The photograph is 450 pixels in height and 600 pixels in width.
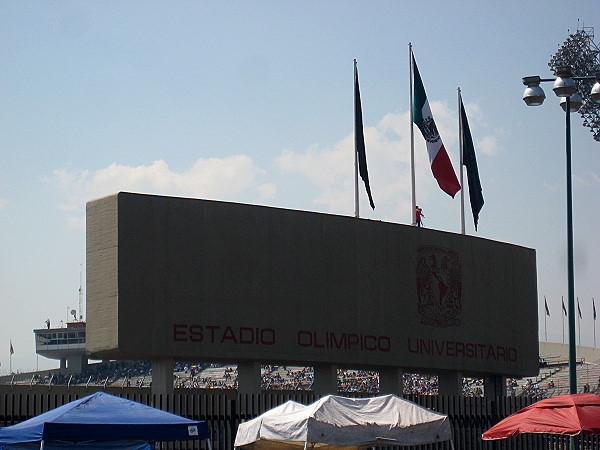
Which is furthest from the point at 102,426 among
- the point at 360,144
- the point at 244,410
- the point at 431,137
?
the point at 431,137

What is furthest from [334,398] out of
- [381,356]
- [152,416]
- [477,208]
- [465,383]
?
[465,383]

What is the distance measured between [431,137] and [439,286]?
5203 millimetres

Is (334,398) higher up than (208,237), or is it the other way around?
(208,237)

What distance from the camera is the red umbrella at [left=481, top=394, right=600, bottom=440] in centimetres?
1528

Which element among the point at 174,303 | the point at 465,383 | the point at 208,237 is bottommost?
the point at 465,383

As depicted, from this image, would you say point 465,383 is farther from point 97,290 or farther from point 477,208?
point 97,290

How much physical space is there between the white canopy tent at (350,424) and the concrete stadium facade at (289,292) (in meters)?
9.26

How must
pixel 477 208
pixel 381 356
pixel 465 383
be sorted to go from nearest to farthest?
1. pixel 381 356
2. pixel 477 208
3. pixel 465 383

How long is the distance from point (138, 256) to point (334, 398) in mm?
10423

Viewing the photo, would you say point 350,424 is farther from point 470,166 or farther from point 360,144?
point 470,166

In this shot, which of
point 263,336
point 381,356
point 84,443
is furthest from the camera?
point 381,356

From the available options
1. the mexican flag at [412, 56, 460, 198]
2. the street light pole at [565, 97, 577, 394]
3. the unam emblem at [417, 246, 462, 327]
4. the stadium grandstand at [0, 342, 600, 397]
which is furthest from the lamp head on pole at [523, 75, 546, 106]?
the stadium grandstand at [0, 342, 600, 397]

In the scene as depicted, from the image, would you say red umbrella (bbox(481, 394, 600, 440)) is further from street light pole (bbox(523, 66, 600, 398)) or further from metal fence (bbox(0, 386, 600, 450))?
metal fence (bbox(0, 386, 600, 450))

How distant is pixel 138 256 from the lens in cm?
2545
